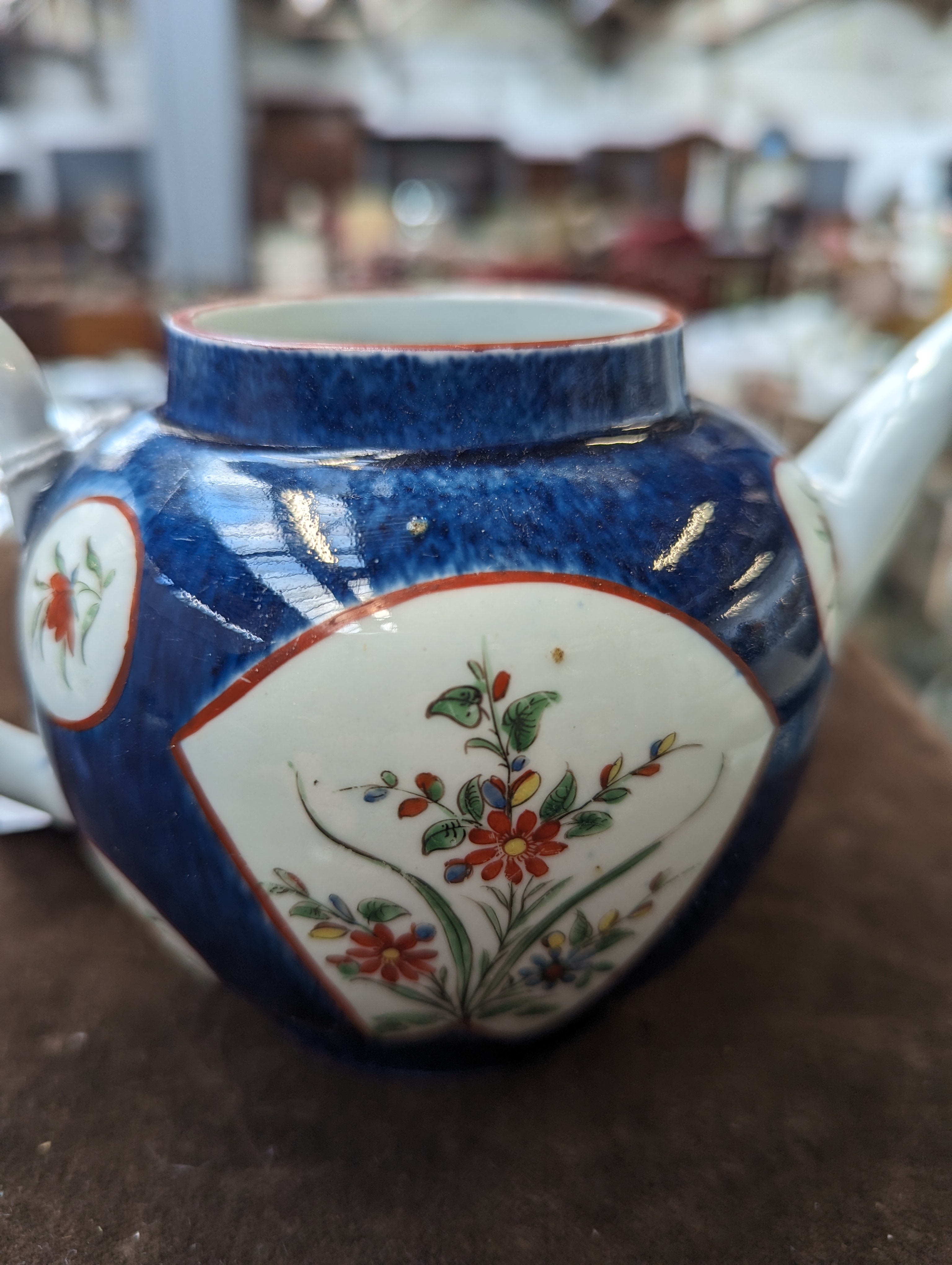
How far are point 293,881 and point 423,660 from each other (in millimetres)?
116

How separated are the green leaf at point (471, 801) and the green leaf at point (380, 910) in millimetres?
56

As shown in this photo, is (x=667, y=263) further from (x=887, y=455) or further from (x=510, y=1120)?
(x=510, y=1120)

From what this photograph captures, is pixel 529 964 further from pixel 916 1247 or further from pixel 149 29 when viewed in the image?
pixel 149 29

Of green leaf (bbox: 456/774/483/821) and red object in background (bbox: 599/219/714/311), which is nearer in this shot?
green leaf (bbox: 456/774/483/821)

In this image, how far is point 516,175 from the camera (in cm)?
482

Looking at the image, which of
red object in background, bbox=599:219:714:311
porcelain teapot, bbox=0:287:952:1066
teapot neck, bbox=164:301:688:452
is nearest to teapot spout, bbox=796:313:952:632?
porcelain teapot, bbox=0:287:952:1066

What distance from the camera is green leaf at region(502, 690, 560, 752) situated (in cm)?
38

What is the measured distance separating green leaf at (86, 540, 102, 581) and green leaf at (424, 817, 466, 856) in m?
0.18

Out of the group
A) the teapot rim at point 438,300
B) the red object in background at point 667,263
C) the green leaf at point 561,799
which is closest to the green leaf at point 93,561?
the teapot rim at point 438,300

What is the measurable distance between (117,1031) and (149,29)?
1893 millimetres

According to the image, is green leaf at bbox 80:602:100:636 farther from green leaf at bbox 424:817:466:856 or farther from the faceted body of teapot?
green leaf at bbox 424:817:466:856

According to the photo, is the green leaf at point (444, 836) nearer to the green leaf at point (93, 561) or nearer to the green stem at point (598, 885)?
the green stem at point (598, 885)

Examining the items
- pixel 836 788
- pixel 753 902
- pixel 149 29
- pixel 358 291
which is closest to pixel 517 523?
pixel 358 291

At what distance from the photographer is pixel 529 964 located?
45 centimetres
